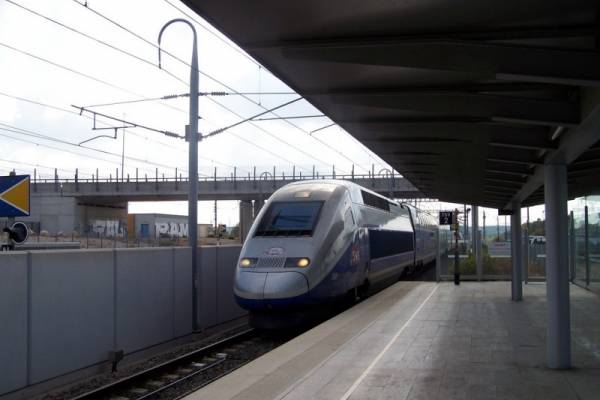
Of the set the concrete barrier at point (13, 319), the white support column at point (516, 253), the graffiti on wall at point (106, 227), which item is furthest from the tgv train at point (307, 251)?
the graffiti on wall at point (106, 227)

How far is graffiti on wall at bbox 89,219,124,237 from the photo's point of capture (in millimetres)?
62188

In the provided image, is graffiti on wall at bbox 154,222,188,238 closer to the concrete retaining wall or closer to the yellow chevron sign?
the concrete retaining wall

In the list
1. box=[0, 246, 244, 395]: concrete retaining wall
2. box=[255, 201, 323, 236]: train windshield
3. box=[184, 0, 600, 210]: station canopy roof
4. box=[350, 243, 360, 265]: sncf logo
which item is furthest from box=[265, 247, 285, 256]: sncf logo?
box=[184, 0, 600, 210]: station canopy roof

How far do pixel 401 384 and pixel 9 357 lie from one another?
16.2ft

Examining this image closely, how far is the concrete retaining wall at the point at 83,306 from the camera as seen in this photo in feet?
26.6

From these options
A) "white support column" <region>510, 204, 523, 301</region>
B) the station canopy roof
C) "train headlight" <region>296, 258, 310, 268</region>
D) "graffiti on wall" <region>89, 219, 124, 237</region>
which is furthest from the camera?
"graffiti on wall" <region>89, 219, 124, 237</region>

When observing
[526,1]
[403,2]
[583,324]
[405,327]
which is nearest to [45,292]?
[405,327]

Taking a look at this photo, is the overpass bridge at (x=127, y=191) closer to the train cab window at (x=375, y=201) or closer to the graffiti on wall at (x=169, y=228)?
the graffiti on wall at (x=169, y=228)

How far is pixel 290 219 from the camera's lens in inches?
533

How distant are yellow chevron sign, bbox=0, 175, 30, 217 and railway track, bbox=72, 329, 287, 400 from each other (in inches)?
98.9

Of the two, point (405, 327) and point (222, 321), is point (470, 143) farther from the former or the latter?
point (222, 321)

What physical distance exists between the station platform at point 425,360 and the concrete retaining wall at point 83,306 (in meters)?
2.78

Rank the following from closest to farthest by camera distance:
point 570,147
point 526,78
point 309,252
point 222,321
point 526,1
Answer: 1. point 526,1
2. point 526,78
3. point 570,147
4. point 309,252
5. point 222,321

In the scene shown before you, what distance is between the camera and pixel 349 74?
5.72 meters
